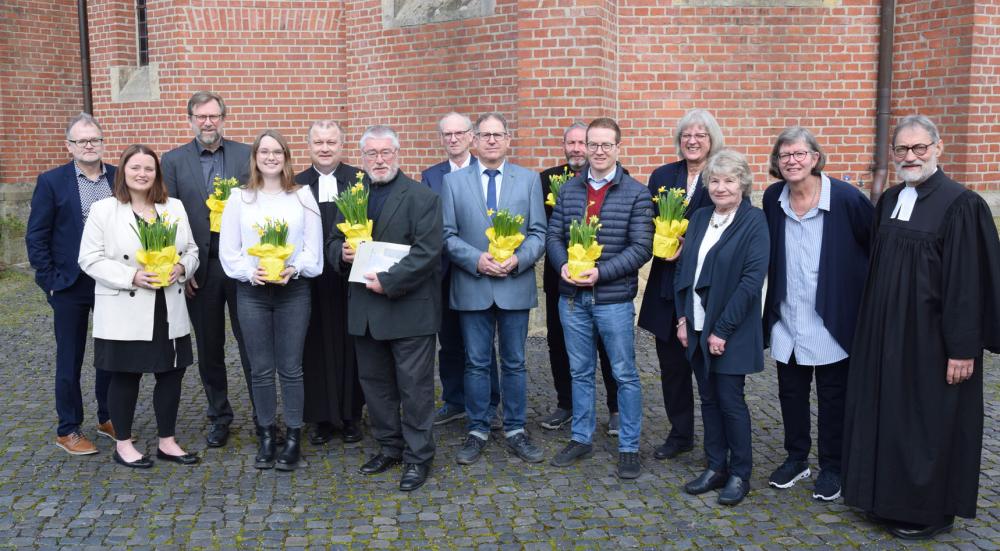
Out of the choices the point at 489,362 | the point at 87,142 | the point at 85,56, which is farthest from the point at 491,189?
the point at 85,56

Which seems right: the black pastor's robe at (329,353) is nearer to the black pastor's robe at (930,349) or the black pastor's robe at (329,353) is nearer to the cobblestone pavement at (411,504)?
the cobblestone pavement at (411,504)

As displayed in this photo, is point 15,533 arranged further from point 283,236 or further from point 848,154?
point 848,154

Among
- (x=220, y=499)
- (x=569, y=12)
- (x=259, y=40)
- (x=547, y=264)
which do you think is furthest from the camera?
(x=259, y=40)

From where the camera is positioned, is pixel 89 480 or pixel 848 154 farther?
pixel 848 154

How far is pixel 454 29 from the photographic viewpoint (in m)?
9.96

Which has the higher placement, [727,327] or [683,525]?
[727,327]

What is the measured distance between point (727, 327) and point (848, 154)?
586 centimetres

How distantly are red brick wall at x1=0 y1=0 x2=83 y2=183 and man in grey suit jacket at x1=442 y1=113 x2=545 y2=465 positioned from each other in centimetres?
1022

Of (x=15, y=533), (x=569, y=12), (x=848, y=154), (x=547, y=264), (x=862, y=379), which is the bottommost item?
(x=15, y=533)

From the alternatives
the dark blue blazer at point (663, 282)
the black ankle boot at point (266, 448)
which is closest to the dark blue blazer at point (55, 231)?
the black ankle boot at point (266, 448)

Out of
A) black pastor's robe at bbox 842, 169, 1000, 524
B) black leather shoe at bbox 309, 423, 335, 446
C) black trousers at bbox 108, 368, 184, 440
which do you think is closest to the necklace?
black pastor's robe at bbox 842, 169, 1000, 524

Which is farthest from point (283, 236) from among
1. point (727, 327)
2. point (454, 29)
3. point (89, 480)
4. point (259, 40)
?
point (259, 40)

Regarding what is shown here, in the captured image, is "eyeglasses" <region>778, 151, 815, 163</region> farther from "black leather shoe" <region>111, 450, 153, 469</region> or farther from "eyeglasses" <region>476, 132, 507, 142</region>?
"black leather shoe" <region>111, 450, 153, 469</region>

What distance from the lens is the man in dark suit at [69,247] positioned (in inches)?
219
